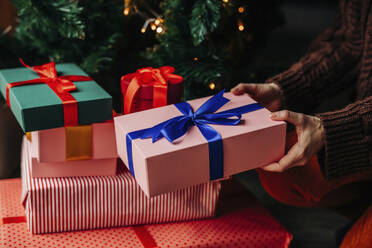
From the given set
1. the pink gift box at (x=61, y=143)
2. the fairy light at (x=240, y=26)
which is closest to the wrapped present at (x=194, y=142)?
the pink gift box at (x=61, y=143)

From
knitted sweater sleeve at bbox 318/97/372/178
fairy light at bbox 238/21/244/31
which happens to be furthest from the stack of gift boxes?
fairy light at bbox 238/21/244/31

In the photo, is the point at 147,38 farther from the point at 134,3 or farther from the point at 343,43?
the point at 343,43

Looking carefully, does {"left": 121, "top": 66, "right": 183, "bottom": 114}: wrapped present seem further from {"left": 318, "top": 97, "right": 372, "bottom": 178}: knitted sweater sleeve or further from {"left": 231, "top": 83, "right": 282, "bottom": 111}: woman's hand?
{"left": 318, "top": 97, "right": 372, "bottom": 178}: knitted sweater sleeve

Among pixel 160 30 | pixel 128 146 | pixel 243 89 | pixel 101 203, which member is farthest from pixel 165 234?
pixel 160 30

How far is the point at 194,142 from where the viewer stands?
31.0 inches

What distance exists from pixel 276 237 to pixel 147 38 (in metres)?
0.80

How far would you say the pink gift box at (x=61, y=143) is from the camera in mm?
945

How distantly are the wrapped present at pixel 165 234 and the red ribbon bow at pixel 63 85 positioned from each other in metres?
0.29

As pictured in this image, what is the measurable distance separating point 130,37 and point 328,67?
70cm

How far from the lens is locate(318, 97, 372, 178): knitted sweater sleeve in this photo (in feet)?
3.14

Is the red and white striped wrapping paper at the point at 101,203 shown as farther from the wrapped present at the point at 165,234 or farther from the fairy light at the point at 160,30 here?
the fairy light at the point at 160,30

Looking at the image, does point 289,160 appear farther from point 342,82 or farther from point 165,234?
point 342,82

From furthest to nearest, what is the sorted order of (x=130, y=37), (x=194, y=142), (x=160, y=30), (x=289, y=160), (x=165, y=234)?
(x=130, y=37)
(x=160, y=30)
(x=165, y=234)
(x=289, y=160)
(x=194, y=142)

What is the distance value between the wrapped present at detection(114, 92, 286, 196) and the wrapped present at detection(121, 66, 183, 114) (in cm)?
4
